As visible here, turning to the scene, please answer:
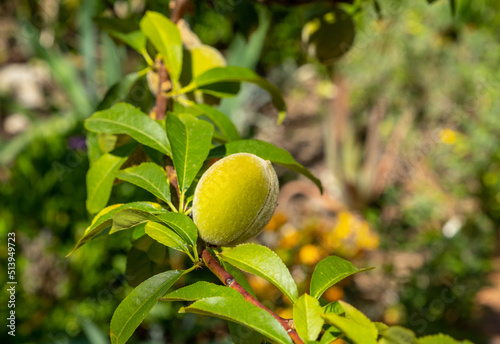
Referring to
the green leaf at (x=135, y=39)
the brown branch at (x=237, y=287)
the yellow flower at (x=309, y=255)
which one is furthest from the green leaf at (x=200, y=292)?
the yellow flower at (x=309, y=255)

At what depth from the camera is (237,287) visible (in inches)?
12.5

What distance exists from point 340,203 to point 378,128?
53 cm

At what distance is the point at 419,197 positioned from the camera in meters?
2.49

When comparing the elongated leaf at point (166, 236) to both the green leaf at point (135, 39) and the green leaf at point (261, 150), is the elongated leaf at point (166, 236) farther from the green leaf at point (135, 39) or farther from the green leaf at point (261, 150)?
the green leaf at point (135, 39)

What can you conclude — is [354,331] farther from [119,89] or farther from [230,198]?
[119,89]

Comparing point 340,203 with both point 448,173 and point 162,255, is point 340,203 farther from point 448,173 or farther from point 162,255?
point 162,255

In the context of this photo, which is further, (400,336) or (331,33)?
(331,33)

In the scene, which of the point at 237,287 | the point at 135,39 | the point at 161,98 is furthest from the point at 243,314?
the point at 135,39

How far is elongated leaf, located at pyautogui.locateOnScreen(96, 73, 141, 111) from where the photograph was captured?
21.7 inches

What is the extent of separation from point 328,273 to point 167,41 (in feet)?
1.00

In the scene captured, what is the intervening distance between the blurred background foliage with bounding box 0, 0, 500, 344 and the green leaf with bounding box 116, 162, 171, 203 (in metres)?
0.52

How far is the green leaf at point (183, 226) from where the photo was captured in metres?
0.34

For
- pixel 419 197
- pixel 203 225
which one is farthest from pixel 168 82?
pixel 419 197

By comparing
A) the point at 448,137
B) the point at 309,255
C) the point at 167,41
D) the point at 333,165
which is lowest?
the point at 333,165
